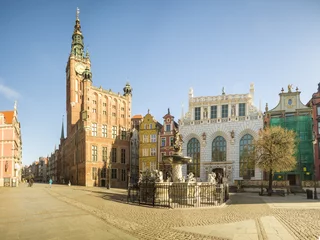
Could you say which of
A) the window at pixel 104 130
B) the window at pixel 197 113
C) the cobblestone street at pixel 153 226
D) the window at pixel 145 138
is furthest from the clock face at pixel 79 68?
the cobblestone street at pixel 153 226

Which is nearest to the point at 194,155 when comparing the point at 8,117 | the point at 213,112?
the point at 213,112

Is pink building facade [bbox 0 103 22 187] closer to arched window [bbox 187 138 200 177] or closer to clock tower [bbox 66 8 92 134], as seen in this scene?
clock tower [bbox 66 8 92 134]

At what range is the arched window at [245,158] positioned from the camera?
45375 mm

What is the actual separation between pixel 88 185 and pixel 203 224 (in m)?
40.1

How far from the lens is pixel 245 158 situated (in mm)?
45219

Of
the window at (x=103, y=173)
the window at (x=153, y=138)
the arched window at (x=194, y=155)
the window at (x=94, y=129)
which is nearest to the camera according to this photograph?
the arched window at (x=194, y=155)

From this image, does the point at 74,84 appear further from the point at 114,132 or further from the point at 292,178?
the point at 292,178

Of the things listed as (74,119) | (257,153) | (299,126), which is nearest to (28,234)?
(257,153)

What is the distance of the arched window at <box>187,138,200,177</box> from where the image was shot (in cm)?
4966

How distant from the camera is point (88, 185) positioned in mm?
48344

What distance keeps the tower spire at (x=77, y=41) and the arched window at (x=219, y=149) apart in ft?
146

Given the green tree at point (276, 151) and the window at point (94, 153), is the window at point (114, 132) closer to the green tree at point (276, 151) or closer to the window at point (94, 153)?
the window at point (94, 153)

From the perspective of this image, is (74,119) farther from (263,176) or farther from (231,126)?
(263,176)

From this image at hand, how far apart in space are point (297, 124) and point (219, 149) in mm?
13210
